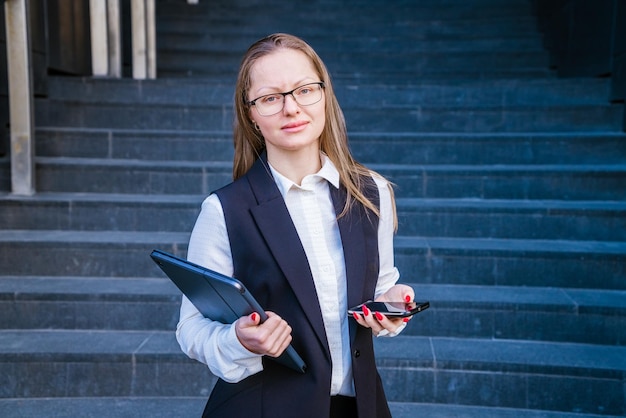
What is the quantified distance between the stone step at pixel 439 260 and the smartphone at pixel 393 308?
6.69ft

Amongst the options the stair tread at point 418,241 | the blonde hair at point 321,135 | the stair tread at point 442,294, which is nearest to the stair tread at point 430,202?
the stair tread at point 418,241

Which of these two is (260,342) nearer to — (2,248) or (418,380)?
(418,380)

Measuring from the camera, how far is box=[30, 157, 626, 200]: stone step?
3.61m

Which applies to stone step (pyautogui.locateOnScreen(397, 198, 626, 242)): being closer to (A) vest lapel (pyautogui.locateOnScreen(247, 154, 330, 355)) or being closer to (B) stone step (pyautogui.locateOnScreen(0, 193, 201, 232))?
(B) stone step (pyautogui.locateOnScreen(0, 193, 201, 232))

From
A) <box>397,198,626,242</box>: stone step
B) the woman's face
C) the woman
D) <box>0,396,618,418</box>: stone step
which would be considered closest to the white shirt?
the woman

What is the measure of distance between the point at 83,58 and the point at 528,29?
4.50 metres

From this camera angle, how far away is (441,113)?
4.27 m

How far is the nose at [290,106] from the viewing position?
1.24m

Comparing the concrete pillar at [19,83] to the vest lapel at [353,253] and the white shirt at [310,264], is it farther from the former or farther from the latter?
the vest lapel at [353,253]

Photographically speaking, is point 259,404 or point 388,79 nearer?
point 259,404

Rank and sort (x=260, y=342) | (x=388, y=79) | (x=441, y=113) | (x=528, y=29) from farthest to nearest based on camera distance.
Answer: (x=528, y=29), (x=388, y=79), (x=441, y=113), (x=260, y=342)

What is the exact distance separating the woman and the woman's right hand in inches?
1.5

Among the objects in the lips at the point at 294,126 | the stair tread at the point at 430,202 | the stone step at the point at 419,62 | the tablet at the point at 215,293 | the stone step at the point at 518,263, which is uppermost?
the stone step at the point at 419,62

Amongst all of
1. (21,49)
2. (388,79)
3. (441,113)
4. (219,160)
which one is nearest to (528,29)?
(388,79)
